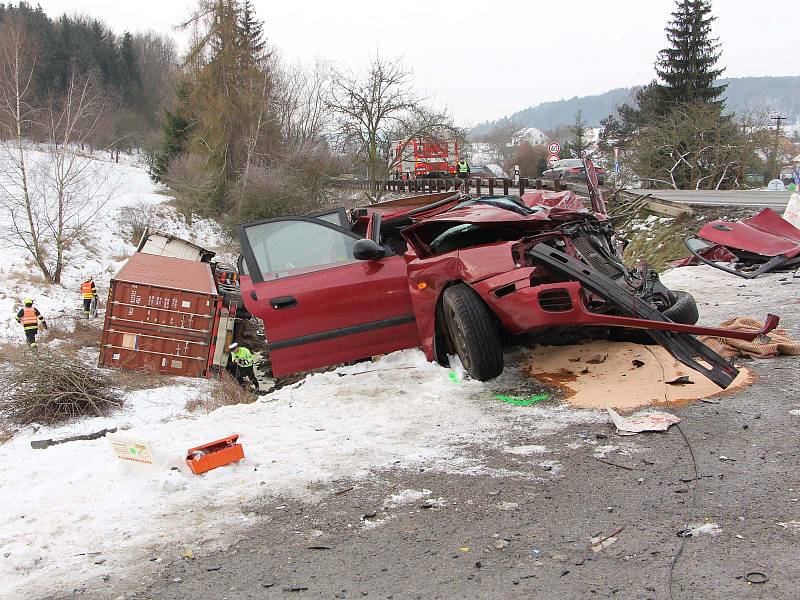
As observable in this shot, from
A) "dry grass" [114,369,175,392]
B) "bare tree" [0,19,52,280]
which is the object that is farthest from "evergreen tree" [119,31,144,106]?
"dry grass" [114,369,175,392]

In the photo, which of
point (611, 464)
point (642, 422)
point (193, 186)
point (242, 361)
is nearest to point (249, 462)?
point (611, 464)

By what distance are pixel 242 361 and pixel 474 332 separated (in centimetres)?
872

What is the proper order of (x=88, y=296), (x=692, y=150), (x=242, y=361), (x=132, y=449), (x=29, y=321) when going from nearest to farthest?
(x=132, y=449)
(x=242, y=361)
(x=29, y=321)
(x=88, y=296)
(x=692, y=150)

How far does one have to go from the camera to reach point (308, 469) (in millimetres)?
3795

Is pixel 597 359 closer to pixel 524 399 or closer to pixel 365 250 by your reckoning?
pixel 524 399

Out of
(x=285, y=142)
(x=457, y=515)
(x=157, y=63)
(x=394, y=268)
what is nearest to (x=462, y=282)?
(x=394, y=268)

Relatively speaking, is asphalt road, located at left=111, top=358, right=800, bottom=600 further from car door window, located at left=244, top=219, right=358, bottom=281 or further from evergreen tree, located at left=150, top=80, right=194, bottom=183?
evergreen tree, located at left=150, top=80, right=194, bottom=183

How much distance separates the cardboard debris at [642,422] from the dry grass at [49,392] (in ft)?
23.8

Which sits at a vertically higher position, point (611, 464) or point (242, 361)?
point (611, 464)

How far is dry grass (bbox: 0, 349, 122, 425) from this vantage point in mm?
8523

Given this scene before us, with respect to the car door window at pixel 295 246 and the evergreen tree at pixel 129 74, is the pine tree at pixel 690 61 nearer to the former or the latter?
the car door window at pixel 295 246

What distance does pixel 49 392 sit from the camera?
28.3 ft

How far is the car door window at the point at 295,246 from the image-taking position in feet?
19.3

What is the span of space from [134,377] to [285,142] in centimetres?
2853
